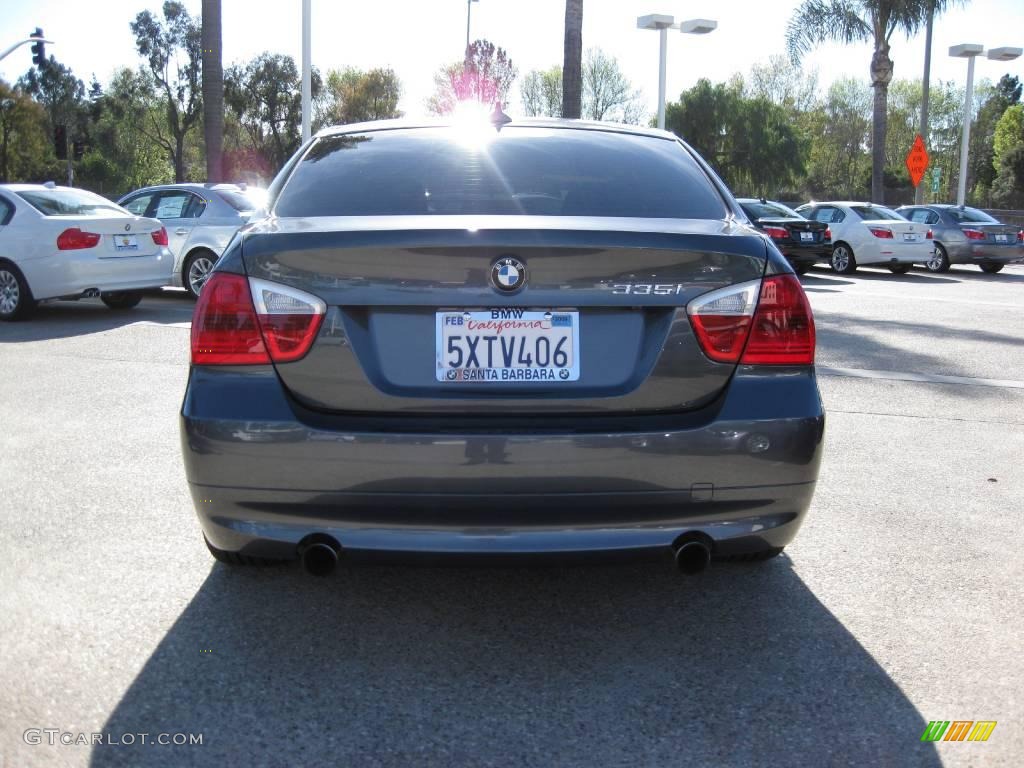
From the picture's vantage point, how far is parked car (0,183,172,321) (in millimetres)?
11227

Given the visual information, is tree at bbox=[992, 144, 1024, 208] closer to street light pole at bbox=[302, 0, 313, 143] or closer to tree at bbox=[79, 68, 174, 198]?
street light pole at bbox=[302, 0, 313, 143]

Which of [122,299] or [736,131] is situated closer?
[122,299]

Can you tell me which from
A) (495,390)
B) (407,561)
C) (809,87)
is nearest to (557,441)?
(495,390)

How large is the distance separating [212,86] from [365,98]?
4522cm

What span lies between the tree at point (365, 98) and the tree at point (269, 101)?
2.15 m

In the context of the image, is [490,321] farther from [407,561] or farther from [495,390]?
[407,561]

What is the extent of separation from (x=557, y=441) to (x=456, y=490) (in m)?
0.30

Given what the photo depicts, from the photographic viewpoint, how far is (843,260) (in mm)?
21031

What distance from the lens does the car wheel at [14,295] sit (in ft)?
36.9

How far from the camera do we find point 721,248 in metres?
2.96

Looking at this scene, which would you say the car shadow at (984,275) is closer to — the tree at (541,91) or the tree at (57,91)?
the tree at (541,91)

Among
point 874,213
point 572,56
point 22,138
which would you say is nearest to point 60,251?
point 572,56

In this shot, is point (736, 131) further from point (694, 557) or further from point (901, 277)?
point (694, 557)

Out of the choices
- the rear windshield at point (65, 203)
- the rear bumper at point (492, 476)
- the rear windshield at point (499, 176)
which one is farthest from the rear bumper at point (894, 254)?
the rear bumper at point (492, 476)
